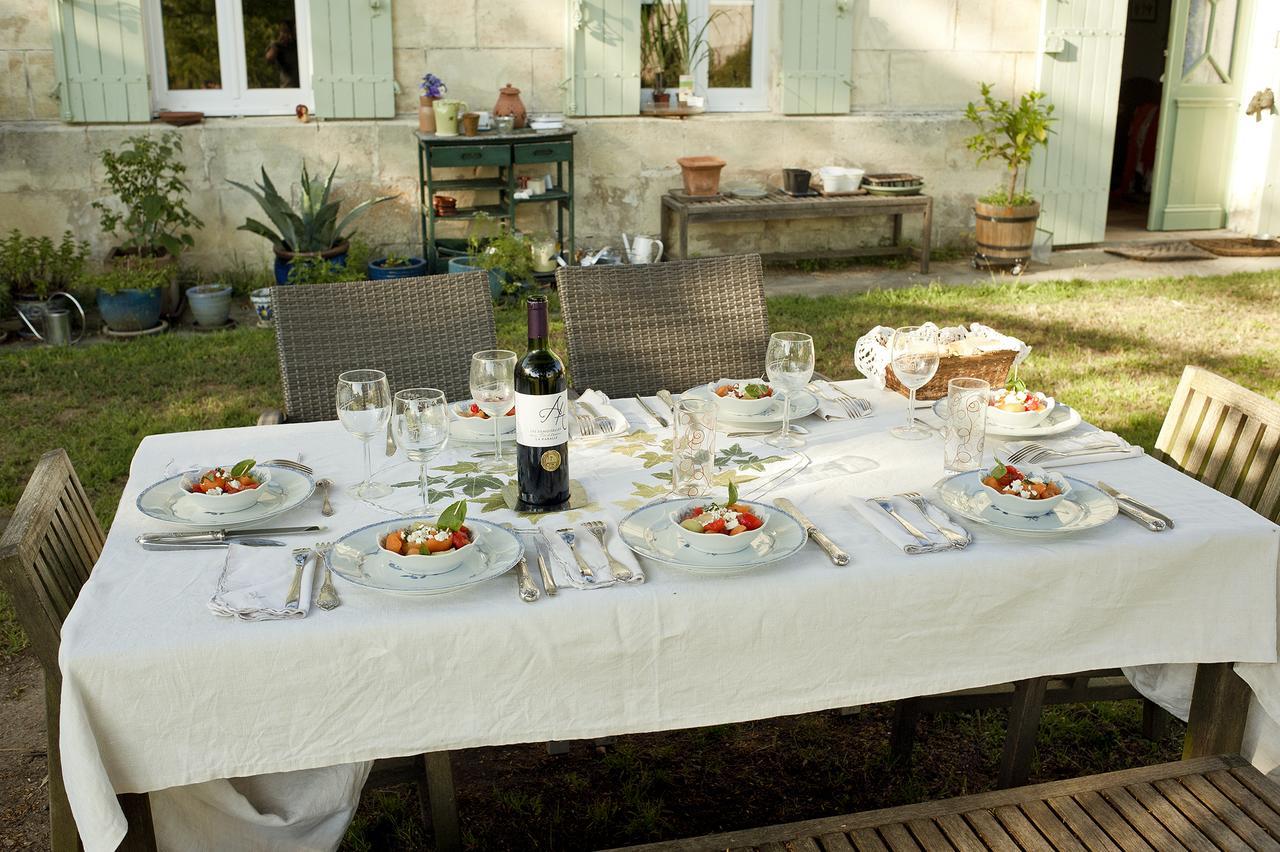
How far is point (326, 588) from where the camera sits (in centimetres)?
173

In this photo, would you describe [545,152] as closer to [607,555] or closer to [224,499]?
[224,499]

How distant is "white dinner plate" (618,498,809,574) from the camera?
5.79 ft

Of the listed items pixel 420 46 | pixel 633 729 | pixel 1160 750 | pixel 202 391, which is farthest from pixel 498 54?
pixel 633 729

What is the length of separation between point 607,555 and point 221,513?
64 centimetres

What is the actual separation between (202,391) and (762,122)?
12.3ft

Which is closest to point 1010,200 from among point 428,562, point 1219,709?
point 1219,709

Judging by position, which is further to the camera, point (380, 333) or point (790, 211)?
point (790, 211)

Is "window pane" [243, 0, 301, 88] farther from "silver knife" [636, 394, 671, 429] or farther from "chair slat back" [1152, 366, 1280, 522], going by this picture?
"chair slat back" [1152, 366, 1280, 522]

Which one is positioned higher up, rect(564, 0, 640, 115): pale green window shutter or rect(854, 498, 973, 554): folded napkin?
rect(564, 0, 640, 115): pale green window shutter

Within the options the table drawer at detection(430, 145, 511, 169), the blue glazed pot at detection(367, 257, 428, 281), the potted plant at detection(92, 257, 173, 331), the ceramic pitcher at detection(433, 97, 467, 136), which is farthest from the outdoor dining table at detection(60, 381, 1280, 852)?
the ceramic pitcher at detection(433, 97, 467, 136)

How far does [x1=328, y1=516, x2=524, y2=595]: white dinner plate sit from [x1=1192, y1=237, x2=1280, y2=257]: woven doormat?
7.19 metres

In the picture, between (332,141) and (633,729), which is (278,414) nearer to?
(633,729)

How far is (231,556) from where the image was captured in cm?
184

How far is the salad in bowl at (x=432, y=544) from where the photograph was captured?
5.65 feet
